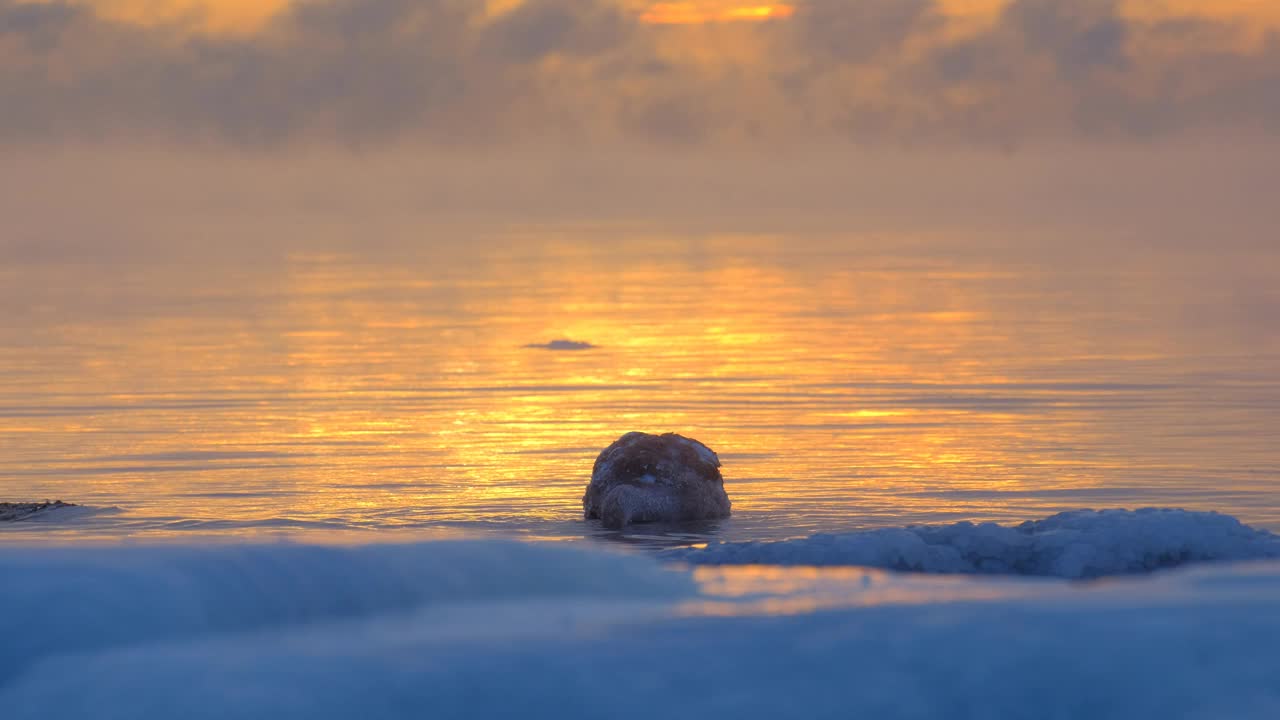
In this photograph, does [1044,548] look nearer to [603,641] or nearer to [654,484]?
[603,641]

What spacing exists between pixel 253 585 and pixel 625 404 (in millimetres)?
19595

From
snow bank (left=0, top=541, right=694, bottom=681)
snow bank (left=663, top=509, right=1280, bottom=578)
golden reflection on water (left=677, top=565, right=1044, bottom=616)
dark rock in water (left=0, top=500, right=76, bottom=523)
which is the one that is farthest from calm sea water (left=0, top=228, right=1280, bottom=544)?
golden reflection on water (left=677, top=565, right=1044, bottom=616)

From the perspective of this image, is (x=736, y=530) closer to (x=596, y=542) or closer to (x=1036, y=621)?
(x=596, y=542)

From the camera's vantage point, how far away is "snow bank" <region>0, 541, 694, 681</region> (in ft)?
51.7

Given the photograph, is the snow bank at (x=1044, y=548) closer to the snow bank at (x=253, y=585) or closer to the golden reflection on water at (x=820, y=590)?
the golden reflection on water at (x=820, y=590)

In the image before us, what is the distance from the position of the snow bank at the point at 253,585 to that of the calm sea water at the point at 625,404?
286cm

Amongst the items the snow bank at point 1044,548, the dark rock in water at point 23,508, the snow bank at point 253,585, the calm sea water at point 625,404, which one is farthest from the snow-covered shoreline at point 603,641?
the dark rock in water at point 23,508

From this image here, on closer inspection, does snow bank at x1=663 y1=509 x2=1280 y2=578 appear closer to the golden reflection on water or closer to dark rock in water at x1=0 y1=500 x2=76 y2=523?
the golden reflection on water

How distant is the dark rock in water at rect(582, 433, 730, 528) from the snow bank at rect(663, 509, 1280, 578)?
9.29 ft

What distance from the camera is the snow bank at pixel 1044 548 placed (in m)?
17.9

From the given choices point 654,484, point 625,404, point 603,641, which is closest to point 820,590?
point 603,641

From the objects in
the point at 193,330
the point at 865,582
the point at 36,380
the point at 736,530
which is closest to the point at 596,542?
the point at 736,530

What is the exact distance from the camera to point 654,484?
2195 centimetres

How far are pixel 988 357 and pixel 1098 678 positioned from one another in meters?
31.9
